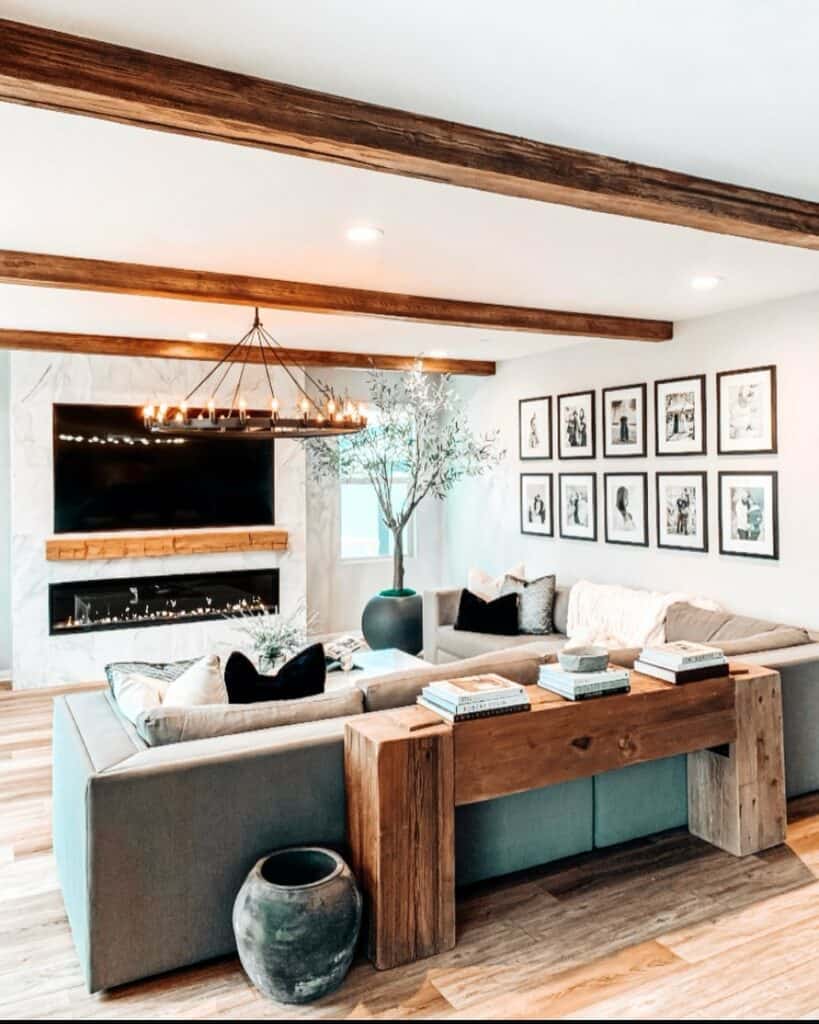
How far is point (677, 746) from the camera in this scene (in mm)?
3094

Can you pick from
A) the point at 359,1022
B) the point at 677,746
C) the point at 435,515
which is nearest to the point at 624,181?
the point at 677,746

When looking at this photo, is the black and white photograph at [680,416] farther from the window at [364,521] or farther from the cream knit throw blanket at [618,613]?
the window at [364,521]

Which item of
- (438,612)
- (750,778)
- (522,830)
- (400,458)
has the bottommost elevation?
(522,830)

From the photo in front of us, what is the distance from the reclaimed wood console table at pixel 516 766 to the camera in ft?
8.30

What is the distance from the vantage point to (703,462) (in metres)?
5.27

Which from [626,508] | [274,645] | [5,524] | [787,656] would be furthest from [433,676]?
[5,524]

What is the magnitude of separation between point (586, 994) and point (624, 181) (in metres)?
2.54

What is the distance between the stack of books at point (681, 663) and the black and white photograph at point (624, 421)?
267 centimetres

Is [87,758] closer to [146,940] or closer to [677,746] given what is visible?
[146,940]

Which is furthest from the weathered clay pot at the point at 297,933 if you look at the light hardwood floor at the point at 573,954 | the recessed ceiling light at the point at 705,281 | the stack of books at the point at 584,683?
the recessed ceiling light at the point at 705,281

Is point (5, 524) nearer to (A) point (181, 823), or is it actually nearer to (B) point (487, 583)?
(B) point (487, 583)

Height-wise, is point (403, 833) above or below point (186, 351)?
below

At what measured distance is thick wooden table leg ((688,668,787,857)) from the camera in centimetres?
323

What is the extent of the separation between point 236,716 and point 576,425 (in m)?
4.29
